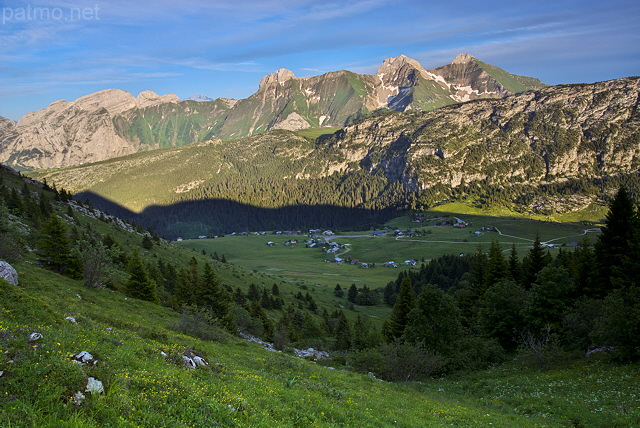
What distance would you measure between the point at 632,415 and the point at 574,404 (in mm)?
3586

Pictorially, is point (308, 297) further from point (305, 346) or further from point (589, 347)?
point (589, 347)

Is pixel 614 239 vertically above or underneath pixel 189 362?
above

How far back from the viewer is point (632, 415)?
20172 mm

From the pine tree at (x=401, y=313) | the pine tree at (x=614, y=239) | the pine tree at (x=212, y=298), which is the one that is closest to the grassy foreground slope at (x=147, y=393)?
the pine tree at (x=212, y=298)

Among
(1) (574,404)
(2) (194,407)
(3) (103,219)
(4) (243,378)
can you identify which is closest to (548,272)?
(1) (574,404)

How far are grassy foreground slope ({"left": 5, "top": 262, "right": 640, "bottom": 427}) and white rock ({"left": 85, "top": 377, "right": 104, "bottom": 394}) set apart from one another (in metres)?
0.12

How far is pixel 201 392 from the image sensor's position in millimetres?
11742

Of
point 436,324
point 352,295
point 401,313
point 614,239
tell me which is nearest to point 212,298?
point 401,313

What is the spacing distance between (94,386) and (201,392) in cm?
370

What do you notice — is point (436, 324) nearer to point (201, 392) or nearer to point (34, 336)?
point (201, 392)

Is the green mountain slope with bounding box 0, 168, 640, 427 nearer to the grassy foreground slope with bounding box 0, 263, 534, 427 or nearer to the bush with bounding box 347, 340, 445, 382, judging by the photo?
the grassy foreground slope with bounding box 0, 263, 534, 427

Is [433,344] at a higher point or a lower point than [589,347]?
lower

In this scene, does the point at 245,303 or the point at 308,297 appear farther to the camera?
the point at 308,297

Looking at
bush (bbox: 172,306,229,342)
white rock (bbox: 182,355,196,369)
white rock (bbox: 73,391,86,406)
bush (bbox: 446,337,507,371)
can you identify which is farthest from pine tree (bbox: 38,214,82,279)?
bush (bbox: 446,337,507,371)
